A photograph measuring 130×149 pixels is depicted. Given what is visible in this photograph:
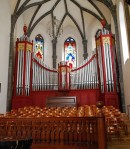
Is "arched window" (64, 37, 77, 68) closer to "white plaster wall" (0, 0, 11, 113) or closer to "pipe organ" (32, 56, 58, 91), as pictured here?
"pipe organ" (32, 56, 58, 91)

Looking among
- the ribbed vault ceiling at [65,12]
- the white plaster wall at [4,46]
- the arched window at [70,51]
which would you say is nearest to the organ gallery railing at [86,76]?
the arched window at [70,51]

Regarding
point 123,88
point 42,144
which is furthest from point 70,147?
point 123,88

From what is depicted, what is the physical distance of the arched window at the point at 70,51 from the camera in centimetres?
1811

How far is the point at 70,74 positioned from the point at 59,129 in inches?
348

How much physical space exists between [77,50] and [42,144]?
43.7 ft

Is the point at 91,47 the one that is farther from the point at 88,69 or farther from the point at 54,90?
the point at 54,90

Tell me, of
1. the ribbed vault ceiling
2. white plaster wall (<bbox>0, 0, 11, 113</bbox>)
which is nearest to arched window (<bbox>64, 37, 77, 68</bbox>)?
the ribbed vault ceiling

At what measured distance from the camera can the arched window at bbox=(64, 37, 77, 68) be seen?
1811 cm

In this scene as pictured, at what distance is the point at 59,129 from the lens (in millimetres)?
5793

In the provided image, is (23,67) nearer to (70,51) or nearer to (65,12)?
(70,51)

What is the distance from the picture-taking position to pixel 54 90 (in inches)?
558

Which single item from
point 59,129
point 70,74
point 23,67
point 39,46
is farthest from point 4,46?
point 59,129

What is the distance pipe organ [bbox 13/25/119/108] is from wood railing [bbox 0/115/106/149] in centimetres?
709

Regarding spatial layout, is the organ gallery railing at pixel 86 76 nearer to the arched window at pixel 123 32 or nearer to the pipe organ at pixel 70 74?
the pipe organ at pixel 70 74
